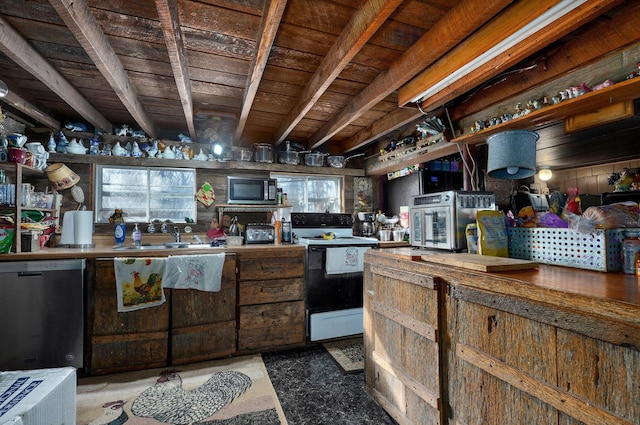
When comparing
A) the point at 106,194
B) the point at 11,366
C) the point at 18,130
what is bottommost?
the point at 11,366

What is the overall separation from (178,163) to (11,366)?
7.46 feet

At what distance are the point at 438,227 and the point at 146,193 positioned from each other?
130 inches

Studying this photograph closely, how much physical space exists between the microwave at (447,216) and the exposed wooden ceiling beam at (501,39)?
2.67 ft

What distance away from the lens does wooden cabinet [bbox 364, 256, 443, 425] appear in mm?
1479

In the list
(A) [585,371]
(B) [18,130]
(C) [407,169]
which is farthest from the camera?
(C) [407,169]

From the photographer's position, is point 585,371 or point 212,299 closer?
point 585,371

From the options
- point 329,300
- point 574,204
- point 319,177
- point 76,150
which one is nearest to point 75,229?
point 76,150

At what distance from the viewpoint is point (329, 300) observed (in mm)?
3125

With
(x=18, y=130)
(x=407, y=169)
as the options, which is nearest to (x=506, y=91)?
(x=407, y=169)

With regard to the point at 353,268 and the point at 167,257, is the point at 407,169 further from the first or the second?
the point at 167,257

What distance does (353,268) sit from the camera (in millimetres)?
3213

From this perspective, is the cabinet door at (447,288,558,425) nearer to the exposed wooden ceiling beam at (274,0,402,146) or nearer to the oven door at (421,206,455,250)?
the oven door at (421,206,455,250)

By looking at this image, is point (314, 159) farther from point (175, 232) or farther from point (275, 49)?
point (275, 49)

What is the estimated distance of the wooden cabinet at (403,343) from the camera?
1479 mm
